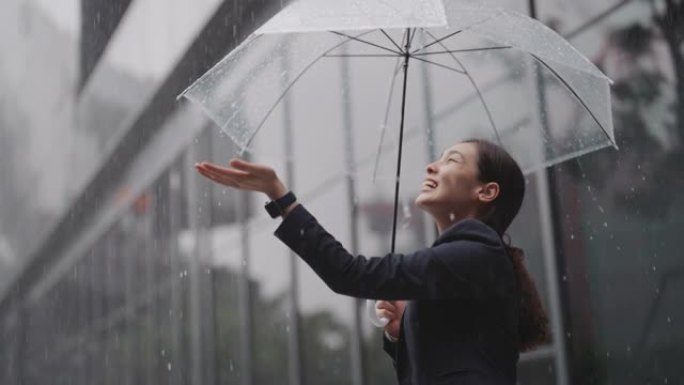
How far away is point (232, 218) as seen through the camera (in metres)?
13.8

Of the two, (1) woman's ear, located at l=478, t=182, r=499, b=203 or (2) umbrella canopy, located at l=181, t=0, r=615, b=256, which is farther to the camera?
(2) umbrella canopy, located at l=181, t=0, r=615, b=256

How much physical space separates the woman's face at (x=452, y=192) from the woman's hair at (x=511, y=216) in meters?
0.03

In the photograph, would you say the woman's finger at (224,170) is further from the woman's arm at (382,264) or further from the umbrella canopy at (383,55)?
the umbrella canopy at (383,55)

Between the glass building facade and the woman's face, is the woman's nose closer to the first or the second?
the woman's face

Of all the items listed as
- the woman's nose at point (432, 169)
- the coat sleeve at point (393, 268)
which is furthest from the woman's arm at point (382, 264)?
the woman's nose at point (432, 169)

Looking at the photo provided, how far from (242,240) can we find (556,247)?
6.80 metres

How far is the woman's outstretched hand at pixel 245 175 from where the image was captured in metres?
2.73

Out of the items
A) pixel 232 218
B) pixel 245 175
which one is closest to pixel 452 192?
pixel 245 175

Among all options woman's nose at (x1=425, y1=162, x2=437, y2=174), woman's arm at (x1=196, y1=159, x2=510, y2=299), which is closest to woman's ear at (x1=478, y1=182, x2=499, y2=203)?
woman's nose at (x1=425, y1=162, x2=437, y2=174)

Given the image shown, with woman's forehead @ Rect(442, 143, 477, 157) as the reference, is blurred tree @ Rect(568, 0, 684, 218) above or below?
above

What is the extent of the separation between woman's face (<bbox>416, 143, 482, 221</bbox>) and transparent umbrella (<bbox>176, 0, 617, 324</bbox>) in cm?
18

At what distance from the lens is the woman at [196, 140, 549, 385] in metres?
2.67

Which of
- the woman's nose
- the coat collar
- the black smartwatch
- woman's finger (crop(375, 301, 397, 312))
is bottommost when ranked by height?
woman's finger (crop(375, 301, 397, 312))

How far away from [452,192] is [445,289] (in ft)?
1.36
